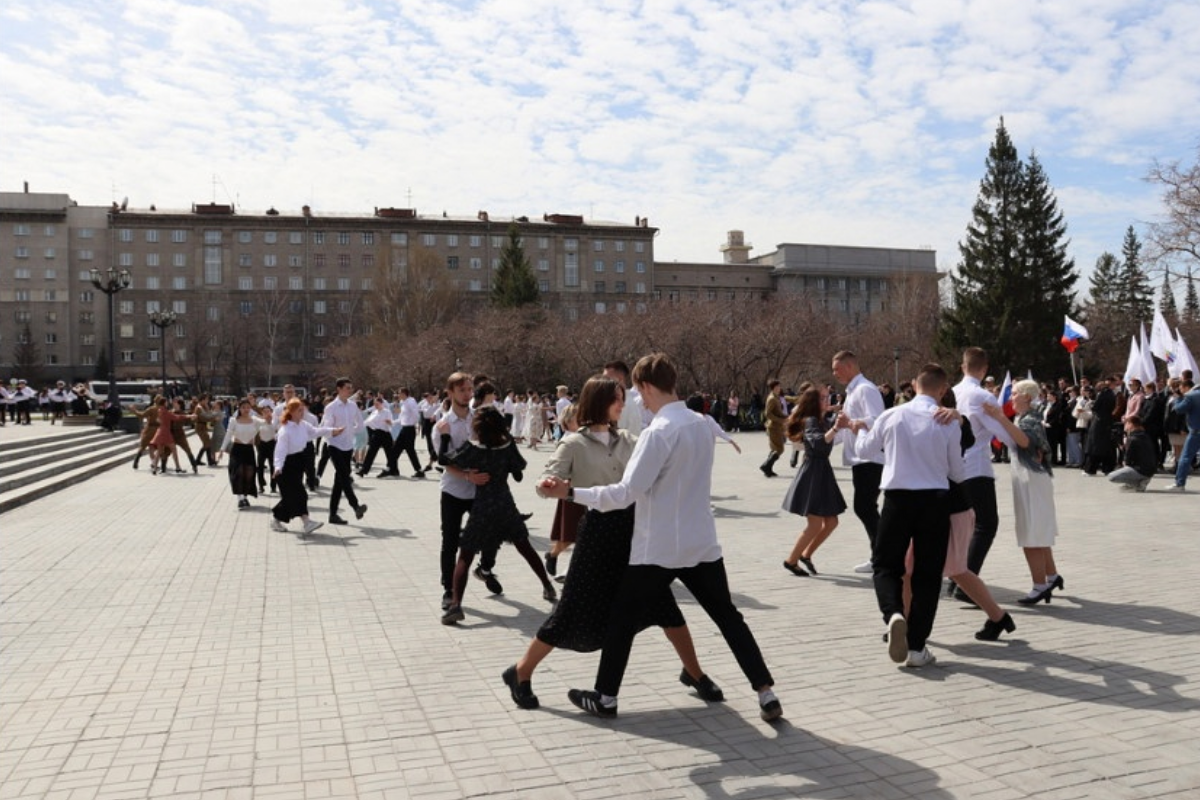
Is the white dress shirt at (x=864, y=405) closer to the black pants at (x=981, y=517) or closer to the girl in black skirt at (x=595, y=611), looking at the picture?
the black pants at (x=981, y=517)

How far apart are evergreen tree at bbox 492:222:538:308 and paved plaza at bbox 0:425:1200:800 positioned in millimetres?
65680

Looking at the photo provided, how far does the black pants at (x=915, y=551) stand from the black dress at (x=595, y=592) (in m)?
1.66

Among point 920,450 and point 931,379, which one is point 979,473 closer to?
point 931,379

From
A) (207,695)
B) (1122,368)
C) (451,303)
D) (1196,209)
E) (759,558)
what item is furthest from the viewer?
(451,303)

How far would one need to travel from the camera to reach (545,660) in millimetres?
6293

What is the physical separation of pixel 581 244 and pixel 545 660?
10048 centimetres

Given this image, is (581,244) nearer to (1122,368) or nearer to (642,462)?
(1122,368)

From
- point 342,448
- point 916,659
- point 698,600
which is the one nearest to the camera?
point 698,600

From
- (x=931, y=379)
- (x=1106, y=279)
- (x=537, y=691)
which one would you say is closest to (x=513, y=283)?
(x=1106, y=279)

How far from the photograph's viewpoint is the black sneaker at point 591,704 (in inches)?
202

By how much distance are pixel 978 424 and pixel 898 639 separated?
87.3 inches

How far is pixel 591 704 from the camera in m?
5.18

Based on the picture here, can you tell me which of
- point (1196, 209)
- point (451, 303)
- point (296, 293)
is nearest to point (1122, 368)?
point (1196, 209)

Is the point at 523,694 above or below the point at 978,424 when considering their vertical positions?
below
